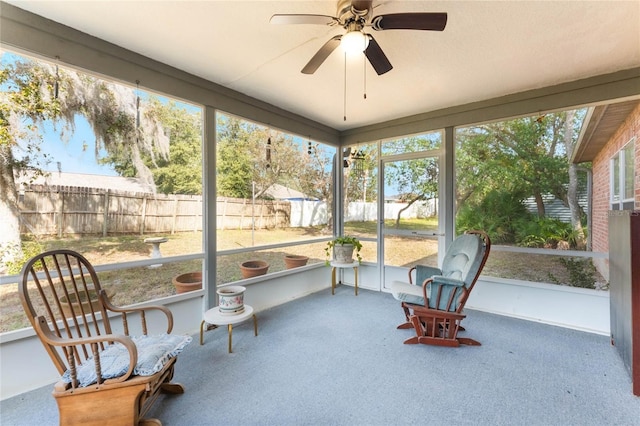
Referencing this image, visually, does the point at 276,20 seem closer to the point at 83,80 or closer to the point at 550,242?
the point at 83,80

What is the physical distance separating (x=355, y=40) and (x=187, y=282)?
8.95 ft

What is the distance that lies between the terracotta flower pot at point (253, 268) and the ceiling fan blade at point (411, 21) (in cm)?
284

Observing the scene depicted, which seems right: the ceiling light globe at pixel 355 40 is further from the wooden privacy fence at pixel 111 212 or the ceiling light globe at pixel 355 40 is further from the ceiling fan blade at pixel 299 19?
the wooden privacy fence at pixel 111 212

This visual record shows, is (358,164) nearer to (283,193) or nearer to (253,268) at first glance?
(283,193)

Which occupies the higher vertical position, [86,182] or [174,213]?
[86,182]

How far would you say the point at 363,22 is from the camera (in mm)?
1776

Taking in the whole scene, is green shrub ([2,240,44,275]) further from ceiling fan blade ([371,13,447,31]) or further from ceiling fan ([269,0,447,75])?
ceiling fan blade ([371,13,447,31])

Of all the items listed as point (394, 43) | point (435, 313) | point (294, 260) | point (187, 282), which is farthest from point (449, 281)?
point (187, 282)

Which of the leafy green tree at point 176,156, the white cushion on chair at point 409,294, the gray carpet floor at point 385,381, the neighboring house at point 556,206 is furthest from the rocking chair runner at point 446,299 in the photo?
the leafy green tree at point 176,156

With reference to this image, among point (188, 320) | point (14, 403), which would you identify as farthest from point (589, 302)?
point (14, 403)

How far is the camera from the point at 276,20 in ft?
5.22

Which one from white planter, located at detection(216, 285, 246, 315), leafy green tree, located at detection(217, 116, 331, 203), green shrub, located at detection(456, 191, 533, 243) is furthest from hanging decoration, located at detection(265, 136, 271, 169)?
green shrub, located at detection(456, 191, 533, 243)

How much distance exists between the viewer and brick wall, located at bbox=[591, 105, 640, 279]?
2.67 m

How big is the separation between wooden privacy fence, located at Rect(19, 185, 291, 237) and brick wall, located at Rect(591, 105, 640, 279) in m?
3.93
